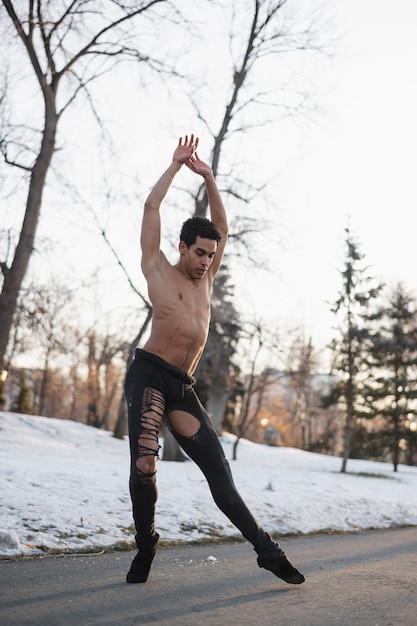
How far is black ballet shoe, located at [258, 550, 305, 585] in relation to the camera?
356 cm

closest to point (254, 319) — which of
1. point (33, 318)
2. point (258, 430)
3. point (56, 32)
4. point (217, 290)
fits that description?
point (217, 290)

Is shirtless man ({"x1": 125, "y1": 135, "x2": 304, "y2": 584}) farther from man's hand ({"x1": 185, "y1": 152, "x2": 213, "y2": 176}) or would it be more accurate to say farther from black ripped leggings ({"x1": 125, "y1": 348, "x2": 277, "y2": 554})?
man's hand ({"x1": 185, "y1": 152, "x2": 213, "y2": 176})

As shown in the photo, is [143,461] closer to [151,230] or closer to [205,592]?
[205,592]

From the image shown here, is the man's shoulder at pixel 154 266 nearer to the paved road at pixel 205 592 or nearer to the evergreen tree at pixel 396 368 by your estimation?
the paved road at pixel 205 592

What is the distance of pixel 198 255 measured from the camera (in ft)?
12.8

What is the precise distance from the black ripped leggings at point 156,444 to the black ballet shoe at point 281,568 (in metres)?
0.06

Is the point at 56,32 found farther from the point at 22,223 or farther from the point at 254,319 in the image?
the point at 254,319

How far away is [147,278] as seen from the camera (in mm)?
3879

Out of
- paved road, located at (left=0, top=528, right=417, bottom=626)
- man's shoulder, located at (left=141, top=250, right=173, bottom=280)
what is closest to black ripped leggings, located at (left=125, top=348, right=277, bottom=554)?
paved road, located at (left=0, top=528, right=417, bottom=626)

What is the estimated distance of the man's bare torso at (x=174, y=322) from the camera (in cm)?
380

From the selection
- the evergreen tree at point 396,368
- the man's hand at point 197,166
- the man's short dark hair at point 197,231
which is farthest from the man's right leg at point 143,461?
the evergreen tree at point 396,368

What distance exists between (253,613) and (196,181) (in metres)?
16.1

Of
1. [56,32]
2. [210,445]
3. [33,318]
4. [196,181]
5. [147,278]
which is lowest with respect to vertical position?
[210,445]

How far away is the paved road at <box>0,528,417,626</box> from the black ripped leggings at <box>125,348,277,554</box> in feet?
1.06
